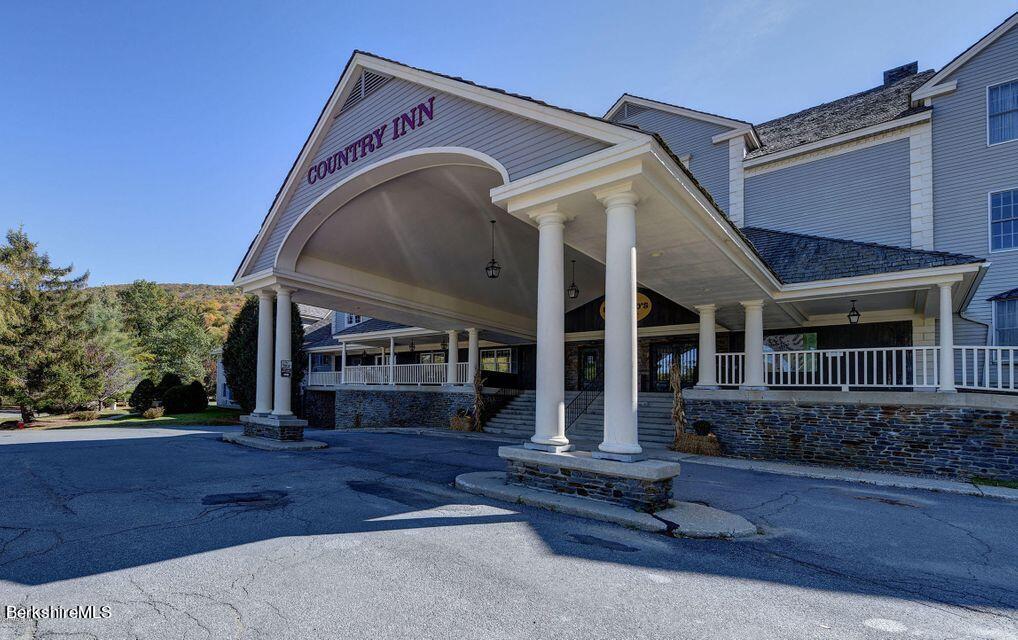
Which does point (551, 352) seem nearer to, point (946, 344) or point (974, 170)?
point (946, 344)

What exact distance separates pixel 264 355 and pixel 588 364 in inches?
451

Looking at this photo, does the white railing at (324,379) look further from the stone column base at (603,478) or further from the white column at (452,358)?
the stone column base at (603,478)

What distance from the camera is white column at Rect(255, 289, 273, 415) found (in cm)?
1249

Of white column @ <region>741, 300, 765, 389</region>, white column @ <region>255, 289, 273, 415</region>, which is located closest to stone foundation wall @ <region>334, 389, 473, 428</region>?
white column @ <region>255, 289, 273, 415</region>

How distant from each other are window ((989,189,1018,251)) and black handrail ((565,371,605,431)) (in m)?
10.5

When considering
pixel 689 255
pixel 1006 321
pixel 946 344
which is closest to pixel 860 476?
pixel 946 344

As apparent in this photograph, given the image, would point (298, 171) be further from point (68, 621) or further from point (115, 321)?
point (115, 321)

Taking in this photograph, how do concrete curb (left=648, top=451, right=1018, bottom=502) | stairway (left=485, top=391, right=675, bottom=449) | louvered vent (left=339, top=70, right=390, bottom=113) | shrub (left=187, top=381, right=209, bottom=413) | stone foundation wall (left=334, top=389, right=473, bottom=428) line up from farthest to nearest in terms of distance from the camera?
shrub (left=187, top=381, right=209, bottom=413), stone foundation wall (left=334, top=389, right=473, bottom=428), stairway (left=485, top=391, right=675, bottom=449), louvered vent (left=339, top=70, right=390, bottom=113), concrete curb (left=648, top=451, right=1018, bottom=502)

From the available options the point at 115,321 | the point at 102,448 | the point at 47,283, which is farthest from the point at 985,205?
the point at 115,321

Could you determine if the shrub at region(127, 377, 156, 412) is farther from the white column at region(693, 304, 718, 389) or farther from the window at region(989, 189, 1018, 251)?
the window at region(989, 189, 1018, 251)

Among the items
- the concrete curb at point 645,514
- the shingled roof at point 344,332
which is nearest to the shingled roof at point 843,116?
the concrete curb at point 645,514

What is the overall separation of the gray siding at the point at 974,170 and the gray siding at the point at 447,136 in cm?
1204

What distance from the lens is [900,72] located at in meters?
17.3

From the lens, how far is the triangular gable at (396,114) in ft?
21.1
